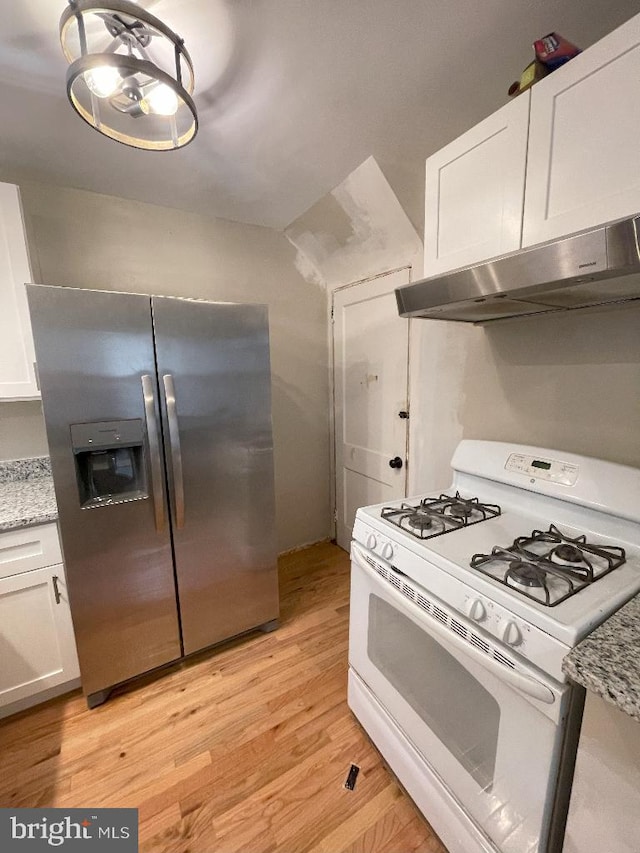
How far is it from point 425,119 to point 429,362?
3.41 ft

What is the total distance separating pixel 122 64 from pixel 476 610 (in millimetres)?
1588

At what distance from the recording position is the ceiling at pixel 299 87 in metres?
1.00

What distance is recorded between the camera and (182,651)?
69.2 inches

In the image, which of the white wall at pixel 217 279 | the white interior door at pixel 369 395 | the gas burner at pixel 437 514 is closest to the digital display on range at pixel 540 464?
the gas burner at pixel 437 514

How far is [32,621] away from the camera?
147 cm

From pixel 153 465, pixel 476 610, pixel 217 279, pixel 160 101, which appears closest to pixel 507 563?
pixel 476 610

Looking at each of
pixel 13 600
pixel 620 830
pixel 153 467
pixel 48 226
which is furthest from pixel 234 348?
pixel 620 830

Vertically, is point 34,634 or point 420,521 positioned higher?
point 420,521

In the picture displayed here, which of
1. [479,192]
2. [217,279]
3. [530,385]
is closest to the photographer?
[479,192]

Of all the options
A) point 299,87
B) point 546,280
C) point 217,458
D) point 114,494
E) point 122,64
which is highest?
point 299,87

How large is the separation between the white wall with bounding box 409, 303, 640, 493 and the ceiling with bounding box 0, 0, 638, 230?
0.78 meters

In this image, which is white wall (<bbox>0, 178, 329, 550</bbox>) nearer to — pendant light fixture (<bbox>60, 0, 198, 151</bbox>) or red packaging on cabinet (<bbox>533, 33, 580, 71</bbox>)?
pendant light fixture (<bbox>60, 0, 198, 151</bbox>)

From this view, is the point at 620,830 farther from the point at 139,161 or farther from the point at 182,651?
the point at 139,161

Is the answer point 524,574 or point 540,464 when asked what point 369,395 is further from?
point 524,574
